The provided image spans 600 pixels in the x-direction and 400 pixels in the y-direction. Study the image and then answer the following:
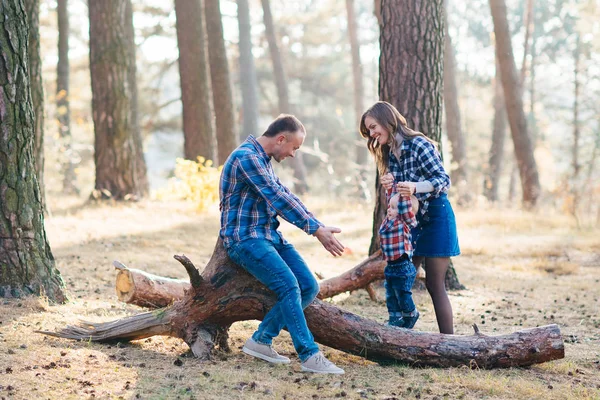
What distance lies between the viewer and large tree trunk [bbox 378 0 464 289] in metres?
8.17

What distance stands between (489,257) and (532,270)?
44.7 inches

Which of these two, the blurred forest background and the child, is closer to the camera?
the child

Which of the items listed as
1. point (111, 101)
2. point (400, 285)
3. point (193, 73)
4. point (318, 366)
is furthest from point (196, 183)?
point (318, 366)

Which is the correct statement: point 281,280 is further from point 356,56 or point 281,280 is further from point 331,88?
point 331,88

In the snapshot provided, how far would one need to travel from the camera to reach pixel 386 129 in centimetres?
572

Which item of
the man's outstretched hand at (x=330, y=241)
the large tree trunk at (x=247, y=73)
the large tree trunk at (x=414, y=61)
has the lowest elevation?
the man's outstretched hand at (x=330, y=241)

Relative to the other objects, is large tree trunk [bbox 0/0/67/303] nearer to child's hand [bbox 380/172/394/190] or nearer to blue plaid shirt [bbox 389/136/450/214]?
child's hand [bbox 380/172/394/190]

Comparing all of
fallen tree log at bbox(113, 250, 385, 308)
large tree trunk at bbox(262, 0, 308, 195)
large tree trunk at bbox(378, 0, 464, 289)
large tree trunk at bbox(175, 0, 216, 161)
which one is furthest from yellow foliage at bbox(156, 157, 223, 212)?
large tree trunk at bbox(262, 0, 308, 195)

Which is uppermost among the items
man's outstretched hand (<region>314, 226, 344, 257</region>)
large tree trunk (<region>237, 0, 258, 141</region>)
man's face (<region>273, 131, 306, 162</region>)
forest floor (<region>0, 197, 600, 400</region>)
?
large tree trunk (<region>237, 0, 258, 141</region>)

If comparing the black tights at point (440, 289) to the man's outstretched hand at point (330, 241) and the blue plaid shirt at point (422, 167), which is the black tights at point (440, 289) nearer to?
the blue plaid shirt at point (422, 167)

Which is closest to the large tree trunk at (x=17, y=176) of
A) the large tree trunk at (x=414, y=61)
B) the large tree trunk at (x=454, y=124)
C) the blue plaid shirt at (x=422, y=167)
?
the blue plaid shirt at (x=422, y=167)

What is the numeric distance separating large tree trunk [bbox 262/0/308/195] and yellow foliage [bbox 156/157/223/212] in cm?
981

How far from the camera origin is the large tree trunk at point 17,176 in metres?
6.25

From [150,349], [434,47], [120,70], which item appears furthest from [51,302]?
[120,70]
